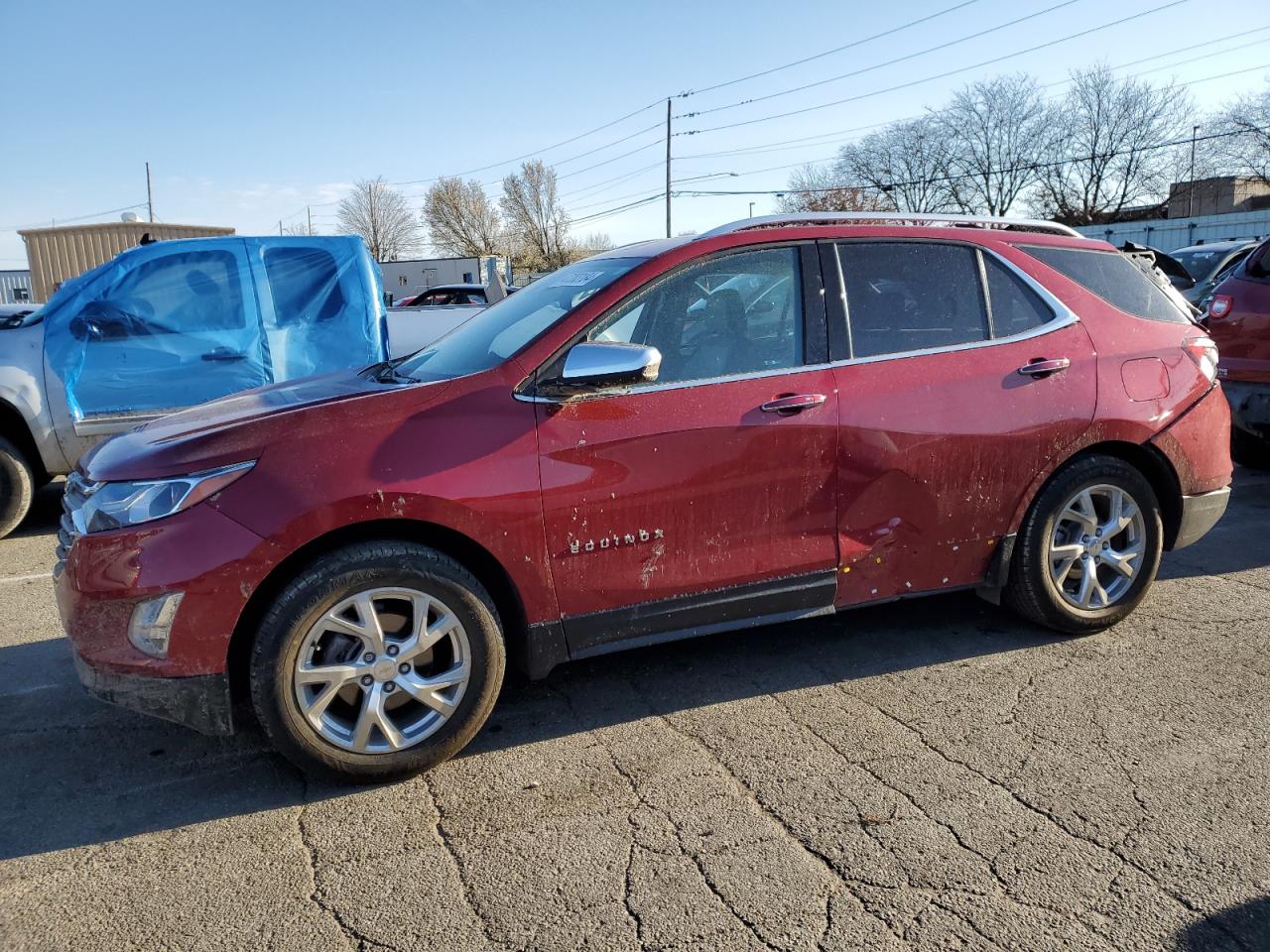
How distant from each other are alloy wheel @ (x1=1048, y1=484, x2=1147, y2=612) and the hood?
9.03 feet

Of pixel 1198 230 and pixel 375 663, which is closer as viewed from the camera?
pixel 375 663

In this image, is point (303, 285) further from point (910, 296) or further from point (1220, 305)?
point (1220, 305)

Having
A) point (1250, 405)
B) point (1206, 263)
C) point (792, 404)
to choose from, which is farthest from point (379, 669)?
point (1206, 263)

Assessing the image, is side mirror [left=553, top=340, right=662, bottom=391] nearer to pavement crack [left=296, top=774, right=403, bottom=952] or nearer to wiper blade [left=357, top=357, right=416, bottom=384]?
wiper blade [left=357, top=357, right=416, bottom=384]

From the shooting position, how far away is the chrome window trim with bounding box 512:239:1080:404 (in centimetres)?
322

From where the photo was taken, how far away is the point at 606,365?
3.12m

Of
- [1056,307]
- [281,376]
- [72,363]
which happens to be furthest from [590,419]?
[72,363]

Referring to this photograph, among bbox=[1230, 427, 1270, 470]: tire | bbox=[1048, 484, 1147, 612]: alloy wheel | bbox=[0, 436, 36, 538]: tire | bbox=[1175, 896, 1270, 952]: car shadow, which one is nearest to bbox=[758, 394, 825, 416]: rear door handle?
bbox=[1048, 484, 1147, 612]: alloy wheel

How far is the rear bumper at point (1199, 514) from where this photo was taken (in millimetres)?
4215

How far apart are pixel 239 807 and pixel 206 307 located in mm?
4675

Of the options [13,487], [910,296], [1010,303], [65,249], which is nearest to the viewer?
[910,296]

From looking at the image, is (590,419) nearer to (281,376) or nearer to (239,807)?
(239,807)

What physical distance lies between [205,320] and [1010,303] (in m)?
5.42

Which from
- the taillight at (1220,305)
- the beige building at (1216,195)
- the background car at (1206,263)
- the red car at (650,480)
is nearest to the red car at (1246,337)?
the taillight at (1220,305)
